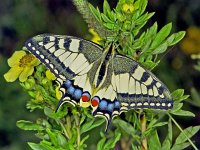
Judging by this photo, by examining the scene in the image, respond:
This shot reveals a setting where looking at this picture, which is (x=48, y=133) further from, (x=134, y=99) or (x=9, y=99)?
(x=9, y=99)

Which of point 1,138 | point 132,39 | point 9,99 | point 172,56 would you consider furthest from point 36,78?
point 172,56

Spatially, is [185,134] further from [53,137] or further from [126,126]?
[53,137]

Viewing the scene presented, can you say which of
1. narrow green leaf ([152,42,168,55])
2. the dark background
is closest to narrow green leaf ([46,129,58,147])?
narrow green leaf ([152,42,168,55])

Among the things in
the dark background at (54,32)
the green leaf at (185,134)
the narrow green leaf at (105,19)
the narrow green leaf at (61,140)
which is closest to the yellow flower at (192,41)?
the dark background at (54,32)

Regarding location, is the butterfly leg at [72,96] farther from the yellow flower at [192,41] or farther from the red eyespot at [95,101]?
the yellow flower at [192,41]

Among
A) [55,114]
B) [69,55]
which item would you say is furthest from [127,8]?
[55,114]

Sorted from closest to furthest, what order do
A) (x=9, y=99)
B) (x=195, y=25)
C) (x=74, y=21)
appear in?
(x=9, y=99)
(x=195, y=25)
(x=74, y=21)
